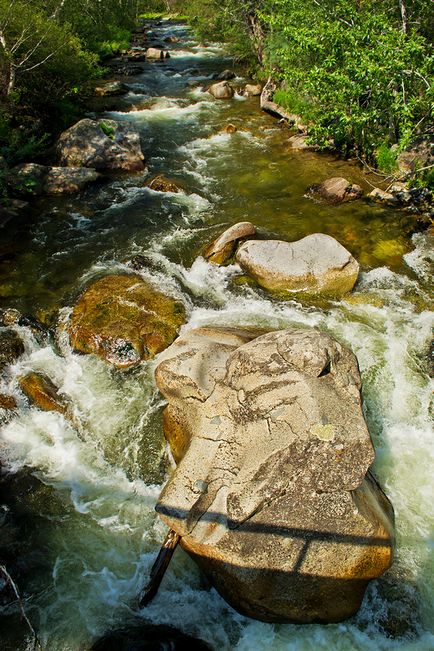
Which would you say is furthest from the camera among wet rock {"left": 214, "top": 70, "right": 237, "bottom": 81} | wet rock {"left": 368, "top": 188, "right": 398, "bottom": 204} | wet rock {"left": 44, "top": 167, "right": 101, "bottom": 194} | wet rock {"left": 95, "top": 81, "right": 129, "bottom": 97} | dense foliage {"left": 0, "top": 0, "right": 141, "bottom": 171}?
wet rock {"left": 214, "top": 70, "right": 237, "bottom": 81}

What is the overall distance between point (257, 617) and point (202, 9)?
36.3 m

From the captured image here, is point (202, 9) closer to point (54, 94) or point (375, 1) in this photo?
point (54, 94)

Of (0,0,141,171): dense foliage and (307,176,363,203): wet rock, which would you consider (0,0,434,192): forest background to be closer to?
(0,0,141,171): dense foliage

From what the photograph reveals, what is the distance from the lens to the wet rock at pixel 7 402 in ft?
24.6

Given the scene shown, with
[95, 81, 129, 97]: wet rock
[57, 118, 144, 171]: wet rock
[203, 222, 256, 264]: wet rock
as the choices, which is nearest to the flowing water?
[203, 222, 256, 264]: wet rock

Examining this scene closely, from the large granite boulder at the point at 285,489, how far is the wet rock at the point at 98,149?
11.9 m

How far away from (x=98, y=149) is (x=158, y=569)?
1430 centimetres

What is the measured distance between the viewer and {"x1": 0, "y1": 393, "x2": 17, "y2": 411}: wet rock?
7.49 m

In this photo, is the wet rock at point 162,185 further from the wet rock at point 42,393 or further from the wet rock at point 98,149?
the wet rock at point 42,393

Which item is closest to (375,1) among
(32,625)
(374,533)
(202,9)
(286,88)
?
(286,88)

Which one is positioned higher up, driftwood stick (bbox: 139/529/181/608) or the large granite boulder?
the large granite boulder

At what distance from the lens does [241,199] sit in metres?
13.5

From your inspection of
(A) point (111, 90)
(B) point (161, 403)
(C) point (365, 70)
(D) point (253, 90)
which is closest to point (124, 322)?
(B) point (161, 403)

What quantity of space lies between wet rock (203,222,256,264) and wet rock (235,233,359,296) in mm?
670
